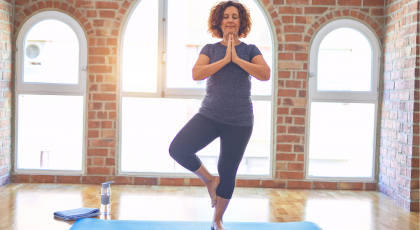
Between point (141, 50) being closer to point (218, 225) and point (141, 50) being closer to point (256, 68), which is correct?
point (256, 68)

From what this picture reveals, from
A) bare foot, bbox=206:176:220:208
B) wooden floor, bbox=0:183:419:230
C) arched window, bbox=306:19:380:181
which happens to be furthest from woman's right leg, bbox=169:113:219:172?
arched window, bbox=306:19:380:181

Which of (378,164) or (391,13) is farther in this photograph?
(378,164)

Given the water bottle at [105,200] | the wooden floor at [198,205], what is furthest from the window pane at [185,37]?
the water bottle at [105,200]

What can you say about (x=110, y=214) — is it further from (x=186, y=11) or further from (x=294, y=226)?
(x=186, y=11)

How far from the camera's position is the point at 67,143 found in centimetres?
396

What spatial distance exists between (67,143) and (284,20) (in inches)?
103

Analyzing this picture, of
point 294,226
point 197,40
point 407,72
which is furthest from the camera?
point 197,40

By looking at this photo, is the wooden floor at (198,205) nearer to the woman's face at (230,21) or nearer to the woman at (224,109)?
the woman at (224,109)

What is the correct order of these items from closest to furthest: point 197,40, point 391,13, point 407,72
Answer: point 407,72, point 391,13, point 197,40

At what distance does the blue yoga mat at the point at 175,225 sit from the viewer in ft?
8.12

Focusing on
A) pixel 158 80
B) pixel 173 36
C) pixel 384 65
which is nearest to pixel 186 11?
pixel 173 36

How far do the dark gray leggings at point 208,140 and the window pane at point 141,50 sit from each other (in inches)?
72.8

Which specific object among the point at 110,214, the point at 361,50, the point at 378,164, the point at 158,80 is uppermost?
the point at 361,50

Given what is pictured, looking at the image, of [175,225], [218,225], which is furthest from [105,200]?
[218,225]
